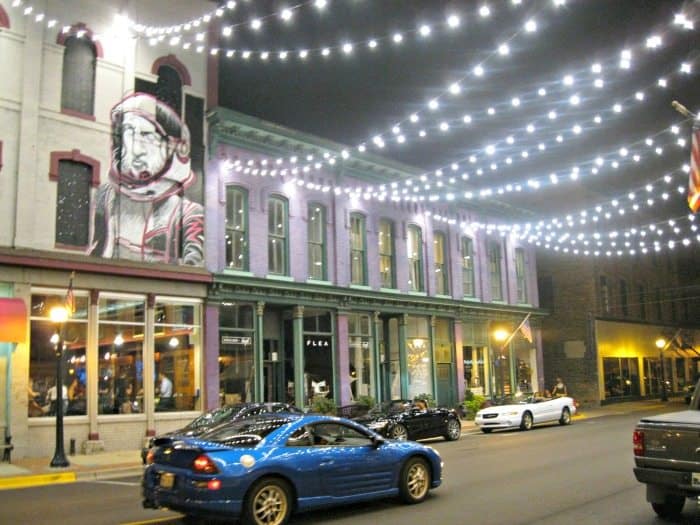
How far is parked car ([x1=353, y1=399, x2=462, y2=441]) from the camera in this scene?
19703 millimetres

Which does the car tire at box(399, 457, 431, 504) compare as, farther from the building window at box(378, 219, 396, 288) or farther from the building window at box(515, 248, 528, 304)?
the building window at box(515, 248, 528, 304)

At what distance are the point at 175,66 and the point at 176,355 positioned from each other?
363 inches

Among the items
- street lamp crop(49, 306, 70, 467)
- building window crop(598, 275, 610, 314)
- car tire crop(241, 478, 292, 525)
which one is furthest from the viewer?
building window crop(598, 275, 610, 314)

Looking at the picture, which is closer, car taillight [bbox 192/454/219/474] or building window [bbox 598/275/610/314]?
car taillight [bbox 192/454/219/474]

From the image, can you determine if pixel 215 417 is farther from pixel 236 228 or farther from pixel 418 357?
pixel 418 357

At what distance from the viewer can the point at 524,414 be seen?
24.9 m

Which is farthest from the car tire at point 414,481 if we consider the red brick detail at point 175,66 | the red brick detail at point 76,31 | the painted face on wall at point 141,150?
the red brick detail at point 175,66

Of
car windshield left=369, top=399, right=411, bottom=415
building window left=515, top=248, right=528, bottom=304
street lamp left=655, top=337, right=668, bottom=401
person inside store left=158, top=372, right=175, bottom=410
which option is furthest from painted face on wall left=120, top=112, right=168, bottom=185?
street lamp left=655, top=337, right=668, bottom=401

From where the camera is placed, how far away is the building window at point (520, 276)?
37.8 m

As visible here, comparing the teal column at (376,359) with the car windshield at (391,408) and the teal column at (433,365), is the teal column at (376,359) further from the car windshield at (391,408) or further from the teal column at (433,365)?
the car windshield at (391,408)

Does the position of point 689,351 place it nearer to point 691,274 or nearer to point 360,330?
point 691,274

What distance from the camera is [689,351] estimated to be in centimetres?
5106

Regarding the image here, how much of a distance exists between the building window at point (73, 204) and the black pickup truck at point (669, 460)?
1606cm

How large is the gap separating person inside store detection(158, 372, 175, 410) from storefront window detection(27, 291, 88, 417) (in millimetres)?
2345
